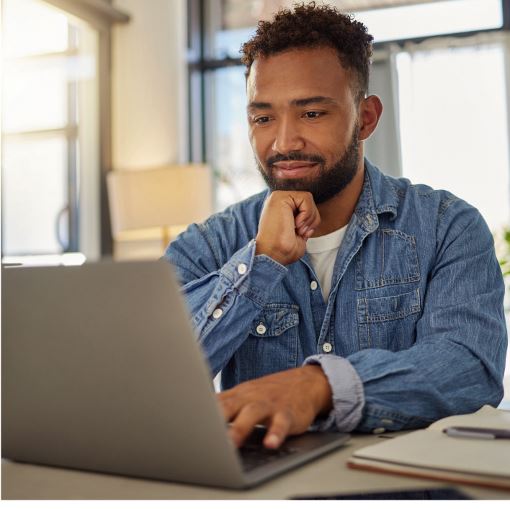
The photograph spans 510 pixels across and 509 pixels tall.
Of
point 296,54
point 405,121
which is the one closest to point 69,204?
point 405,121

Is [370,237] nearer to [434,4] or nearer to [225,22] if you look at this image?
[434,4]

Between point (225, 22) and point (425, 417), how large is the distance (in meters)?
4.17

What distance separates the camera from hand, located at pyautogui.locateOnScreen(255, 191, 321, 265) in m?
1.25

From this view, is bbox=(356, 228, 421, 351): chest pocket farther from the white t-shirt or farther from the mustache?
the mustache

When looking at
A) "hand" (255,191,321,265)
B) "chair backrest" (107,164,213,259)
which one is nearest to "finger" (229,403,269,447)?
"hand" (255,191,321,265)

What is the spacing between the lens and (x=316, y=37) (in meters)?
1.43

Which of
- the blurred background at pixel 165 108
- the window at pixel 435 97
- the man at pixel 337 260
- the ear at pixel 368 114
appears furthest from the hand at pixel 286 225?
the window at pixel 435 97

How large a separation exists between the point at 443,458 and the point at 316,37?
98cm

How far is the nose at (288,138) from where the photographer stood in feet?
4.55

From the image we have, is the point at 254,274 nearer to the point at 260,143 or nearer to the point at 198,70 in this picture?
the point at 260,143

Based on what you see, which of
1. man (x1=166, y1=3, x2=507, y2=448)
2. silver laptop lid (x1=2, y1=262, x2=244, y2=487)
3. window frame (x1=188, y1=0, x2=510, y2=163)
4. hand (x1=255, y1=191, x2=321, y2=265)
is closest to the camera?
silver laptop lid (x1=2, y1=262, x2=244, y2=487)

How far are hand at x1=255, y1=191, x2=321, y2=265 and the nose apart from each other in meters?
0.09

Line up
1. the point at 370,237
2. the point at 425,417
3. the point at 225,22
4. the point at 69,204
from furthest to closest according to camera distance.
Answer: the point at 225,22 → the point at 69,204 → the point at 370,237 → the point at 425,417

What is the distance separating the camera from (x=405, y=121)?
4.25m
